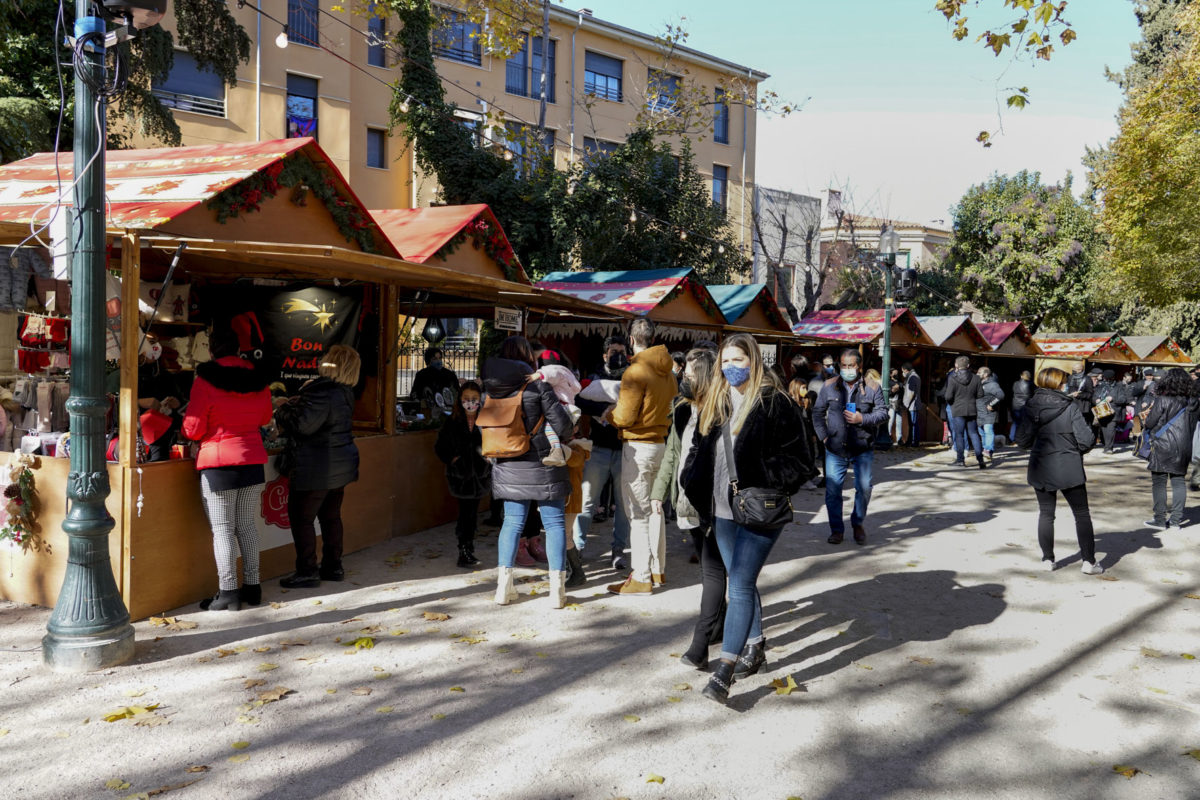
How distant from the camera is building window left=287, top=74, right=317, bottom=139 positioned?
926 inches

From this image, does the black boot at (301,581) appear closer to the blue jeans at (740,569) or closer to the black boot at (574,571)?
the black boot at (574,571)

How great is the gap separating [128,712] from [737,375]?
3.23 m

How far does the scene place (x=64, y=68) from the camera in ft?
44.1

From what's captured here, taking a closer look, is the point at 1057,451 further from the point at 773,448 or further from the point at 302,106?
the point at 302,106

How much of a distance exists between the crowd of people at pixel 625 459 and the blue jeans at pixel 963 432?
7.06 meters

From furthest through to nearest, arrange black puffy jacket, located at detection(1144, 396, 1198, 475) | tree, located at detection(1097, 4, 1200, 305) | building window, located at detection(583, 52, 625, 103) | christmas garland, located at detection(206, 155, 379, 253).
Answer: building window, located at detection(583, 52, 625, 103), tree, located at detection(1097, 4, 1200, 305), black puffy jacket, located at detection(1144, 396, 1198, 475), christmas garland, located at detection(206, 155, 379, 253)

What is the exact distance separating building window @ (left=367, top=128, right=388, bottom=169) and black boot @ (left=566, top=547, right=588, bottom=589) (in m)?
21.6

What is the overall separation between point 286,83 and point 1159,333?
33927 mm

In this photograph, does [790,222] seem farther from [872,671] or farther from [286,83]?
[872,671]

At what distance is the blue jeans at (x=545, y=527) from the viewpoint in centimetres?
581

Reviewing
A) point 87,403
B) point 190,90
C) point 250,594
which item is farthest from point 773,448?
point 190,90

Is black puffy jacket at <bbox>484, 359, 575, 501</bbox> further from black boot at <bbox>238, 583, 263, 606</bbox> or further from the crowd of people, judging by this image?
black boot at <bbox>238, 583, 263, 606</bbox>

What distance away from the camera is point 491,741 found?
12.8ft

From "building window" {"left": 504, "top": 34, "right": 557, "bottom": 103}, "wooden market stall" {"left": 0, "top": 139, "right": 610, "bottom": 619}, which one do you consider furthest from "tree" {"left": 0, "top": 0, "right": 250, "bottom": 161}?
"building window" {"left": 504, "top": 34, "right": 557, "bottom": 103}
